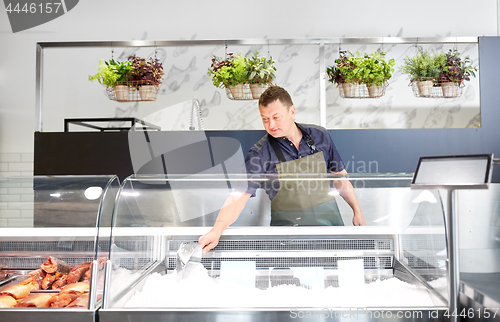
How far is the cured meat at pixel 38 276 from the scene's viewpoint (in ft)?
4.87

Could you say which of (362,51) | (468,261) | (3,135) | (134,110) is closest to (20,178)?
(468,261)

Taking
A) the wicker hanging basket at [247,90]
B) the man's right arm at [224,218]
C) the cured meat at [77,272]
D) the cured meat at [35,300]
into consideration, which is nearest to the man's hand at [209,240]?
the man's right arm at [224,218]

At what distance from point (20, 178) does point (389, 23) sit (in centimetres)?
375

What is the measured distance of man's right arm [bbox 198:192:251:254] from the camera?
150cm

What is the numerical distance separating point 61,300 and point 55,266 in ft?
0.90

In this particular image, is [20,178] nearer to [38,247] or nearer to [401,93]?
[38,247]

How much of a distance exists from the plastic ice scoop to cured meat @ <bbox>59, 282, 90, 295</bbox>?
13.2 inches

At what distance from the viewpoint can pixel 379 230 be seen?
151 centimetres

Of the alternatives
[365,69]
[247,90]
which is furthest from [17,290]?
[365,69]

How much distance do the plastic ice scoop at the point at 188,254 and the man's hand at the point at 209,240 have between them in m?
0.02

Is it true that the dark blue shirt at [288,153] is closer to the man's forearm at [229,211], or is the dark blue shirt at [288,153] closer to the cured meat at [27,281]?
the man's forearm at [229,211]

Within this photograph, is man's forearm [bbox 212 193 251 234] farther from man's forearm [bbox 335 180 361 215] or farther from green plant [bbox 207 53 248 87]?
green plant [bbox 207 53 248 87]

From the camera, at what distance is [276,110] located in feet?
6.62

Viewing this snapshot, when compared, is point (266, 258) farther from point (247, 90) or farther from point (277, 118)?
→ point (247, 90)
